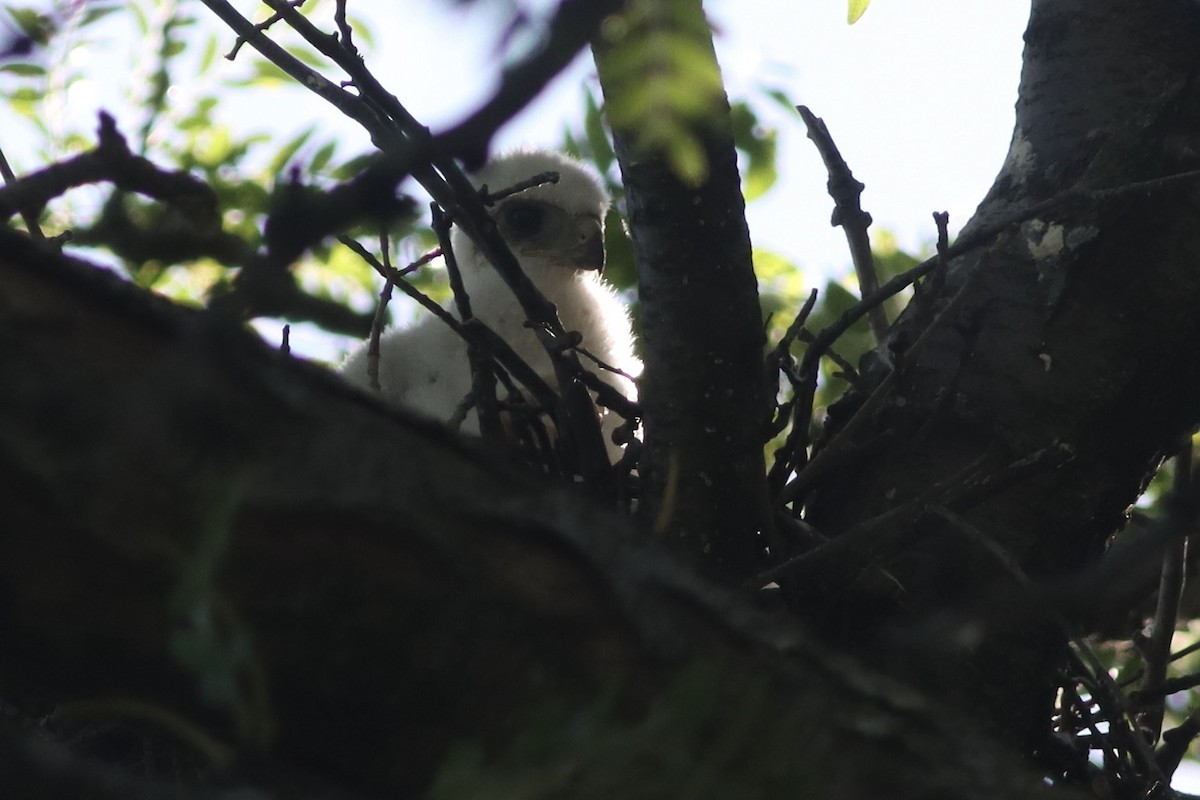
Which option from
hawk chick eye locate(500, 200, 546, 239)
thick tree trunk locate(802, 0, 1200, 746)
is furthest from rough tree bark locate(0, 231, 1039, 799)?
hawk chick eye locate(500, 200, 546, 239)

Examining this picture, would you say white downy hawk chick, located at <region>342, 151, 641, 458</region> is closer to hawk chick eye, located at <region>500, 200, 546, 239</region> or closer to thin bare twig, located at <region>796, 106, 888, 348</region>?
hawk chick eye, located at <region>500, 200, 546, 239</region>

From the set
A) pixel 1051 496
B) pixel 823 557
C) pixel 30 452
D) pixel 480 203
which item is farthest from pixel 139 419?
pixel 1051 496

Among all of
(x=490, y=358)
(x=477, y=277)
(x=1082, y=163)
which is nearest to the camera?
(x=490, y=358)

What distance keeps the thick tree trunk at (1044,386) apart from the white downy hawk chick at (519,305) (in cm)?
66

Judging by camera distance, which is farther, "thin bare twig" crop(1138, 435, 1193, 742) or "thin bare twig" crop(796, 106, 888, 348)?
"thin bare twig" crop(796, 106, 888, 348)

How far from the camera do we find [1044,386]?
79.4 inches

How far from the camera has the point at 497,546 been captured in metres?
0.81

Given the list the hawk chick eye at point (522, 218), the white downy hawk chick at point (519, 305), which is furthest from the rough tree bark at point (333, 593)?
the hawk chick eye at point (522, 218)

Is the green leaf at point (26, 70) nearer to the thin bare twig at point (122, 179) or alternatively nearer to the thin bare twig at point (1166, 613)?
the thin bare twig at point (122, 179)

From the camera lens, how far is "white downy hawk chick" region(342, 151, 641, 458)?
2.50 m

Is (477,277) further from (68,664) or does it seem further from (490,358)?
(68,664)

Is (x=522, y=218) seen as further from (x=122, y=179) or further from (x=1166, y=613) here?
(x=122, y=179)

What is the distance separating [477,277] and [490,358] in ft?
3.45

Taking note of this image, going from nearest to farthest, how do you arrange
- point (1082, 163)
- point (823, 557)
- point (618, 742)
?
1. point (618, 742)
2. point (823, 557)
3. point (1082, 163)
